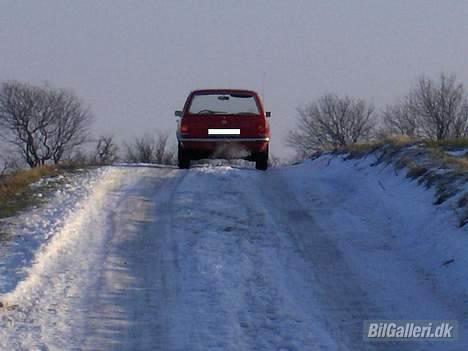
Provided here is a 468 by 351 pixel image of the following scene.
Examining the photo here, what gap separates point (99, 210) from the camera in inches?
428

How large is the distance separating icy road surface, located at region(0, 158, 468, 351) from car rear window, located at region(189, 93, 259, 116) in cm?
565

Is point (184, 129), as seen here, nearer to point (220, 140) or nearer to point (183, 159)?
point (183, 159)

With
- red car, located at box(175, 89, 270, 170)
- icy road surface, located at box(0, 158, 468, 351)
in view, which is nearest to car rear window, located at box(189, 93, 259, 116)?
red car, located at box(175, 89, 270, 170)

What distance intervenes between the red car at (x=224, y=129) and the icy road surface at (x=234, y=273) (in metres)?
5.29

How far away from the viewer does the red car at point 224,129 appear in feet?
57.7

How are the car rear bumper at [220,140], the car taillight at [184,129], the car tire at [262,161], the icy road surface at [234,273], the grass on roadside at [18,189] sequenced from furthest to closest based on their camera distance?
the car tire at [262,161]
the car taillight at [184,129]
the car rear bumper at [220,140]
the grass on roadside at [18,189]
the icy road surface at [234,273]

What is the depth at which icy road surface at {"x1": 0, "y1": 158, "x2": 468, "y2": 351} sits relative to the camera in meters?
6.60

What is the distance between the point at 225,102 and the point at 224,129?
2.29 ft

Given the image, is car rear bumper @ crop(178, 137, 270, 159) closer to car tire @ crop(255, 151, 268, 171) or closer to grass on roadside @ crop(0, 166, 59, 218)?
car tire @ crop(255, 151, 268, 171)

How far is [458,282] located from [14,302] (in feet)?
11.6

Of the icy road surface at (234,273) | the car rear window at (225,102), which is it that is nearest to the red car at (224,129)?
the car rear window at (225,102)

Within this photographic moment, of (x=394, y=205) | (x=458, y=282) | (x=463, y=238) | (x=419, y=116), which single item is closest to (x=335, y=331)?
(x=458, y=282)

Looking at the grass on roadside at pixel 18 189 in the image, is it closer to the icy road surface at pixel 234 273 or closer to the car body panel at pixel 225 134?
the icy road surface at pixel 234 273

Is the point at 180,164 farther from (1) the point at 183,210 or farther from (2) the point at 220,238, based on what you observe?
(2) the point at 220,238
